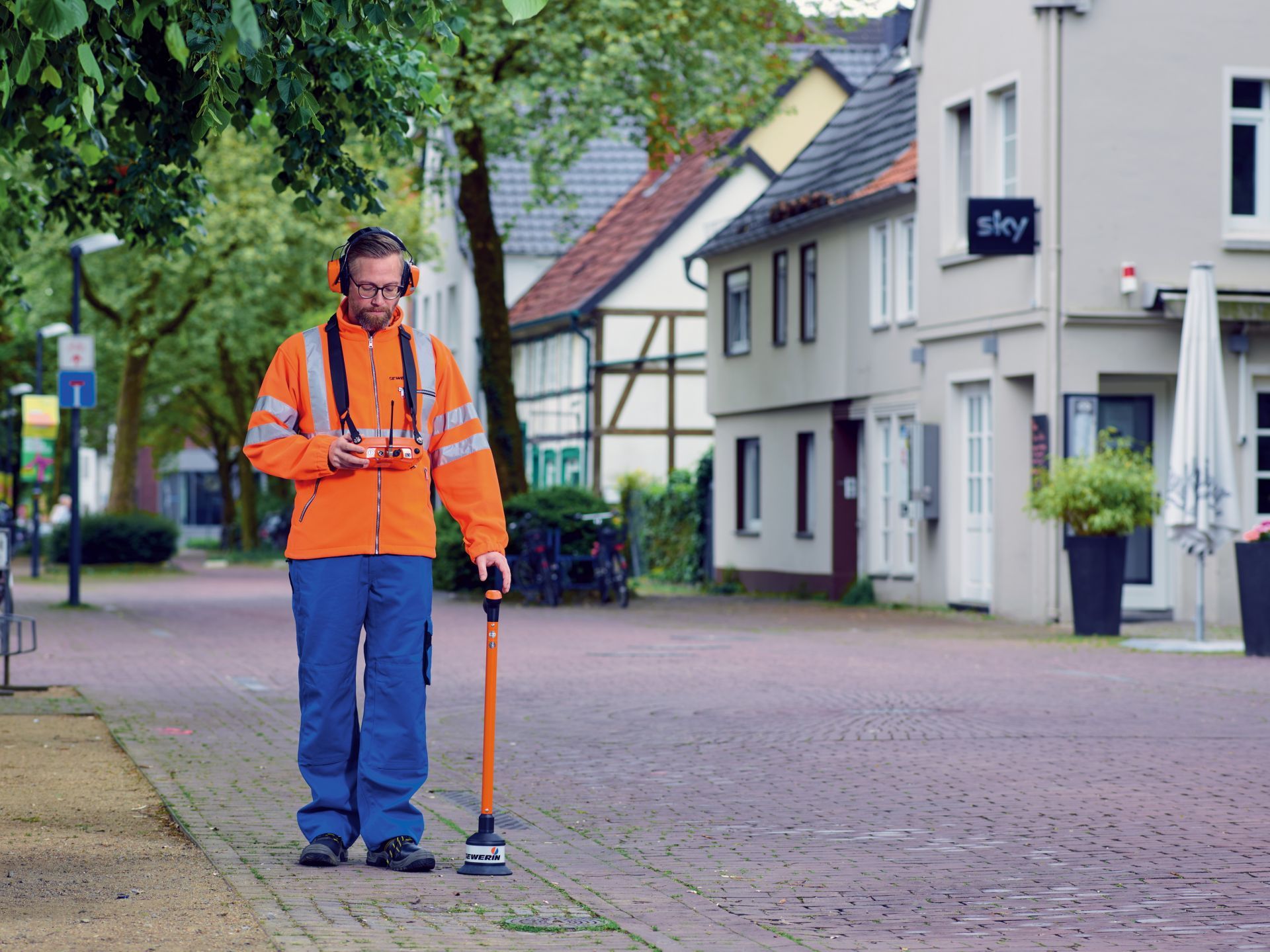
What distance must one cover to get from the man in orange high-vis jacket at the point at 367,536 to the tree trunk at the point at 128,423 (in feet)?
114

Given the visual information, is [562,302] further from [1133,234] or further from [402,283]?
[402,283]

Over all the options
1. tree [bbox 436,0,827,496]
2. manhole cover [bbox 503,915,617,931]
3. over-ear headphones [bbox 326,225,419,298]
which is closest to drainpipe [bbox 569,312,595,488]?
tree [bbox 436,0,827,496]

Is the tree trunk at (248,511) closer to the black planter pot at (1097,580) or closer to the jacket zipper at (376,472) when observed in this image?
the black planter pot at (1097,580)

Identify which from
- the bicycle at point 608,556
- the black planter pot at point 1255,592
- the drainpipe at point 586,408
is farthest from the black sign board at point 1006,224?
the drainpipe at point 586,408

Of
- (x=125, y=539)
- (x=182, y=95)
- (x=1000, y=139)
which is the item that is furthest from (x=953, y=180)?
(x=125, y=539)

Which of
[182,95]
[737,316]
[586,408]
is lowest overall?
[182,95]

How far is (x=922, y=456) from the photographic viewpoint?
81.1 ft

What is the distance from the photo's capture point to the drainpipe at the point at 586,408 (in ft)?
132

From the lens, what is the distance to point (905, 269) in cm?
2655

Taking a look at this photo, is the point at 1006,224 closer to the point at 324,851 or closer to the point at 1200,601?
the point at 1200,601

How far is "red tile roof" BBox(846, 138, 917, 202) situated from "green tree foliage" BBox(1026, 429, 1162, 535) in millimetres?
8175

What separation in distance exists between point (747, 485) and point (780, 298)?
377 centimetres

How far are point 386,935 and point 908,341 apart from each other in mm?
21501

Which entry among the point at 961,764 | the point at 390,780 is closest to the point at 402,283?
the point at 390,780
